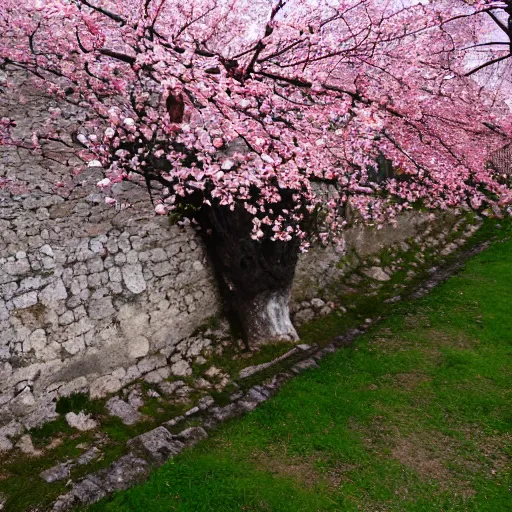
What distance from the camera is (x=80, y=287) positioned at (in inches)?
294

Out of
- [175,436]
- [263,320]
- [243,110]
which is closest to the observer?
[243,110]

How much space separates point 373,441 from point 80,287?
547 centimetres

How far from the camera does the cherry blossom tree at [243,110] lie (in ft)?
21.4

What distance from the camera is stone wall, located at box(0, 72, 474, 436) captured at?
6.80m

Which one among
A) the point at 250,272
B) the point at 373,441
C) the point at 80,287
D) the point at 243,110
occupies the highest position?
the point at 243,110

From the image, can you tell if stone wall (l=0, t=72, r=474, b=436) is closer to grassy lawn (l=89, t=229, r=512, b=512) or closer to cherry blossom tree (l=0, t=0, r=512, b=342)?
cherry blossom tree (l=0, t=0, r=512, b=342)

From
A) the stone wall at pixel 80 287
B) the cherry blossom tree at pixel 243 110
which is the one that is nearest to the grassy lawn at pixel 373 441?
the cherry blossom tree at pixel 243 110

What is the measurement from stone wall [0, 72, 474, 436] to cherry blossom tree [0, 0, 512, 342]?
44cm

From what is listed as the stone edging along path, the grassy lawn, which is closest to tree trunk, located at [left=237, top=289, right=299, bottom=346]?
the stone edging along path

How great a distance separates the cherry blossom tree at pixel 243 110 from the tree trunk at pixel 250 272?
0.02 meters

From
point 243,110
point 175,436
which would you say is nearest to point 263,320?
point 175,436

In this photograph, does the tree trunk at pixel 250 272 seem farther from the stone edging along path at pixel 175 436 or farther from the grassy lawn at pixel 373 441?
the grassy lawn at pixel 373 441

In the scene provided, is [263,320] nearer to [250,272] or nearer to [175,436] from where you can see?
[250,272]

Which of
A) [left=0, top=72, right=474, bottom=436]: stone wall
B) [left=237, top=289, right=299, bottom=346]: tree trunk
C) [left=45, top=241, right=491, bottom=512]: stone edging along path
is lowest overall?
[left=45, top=241, right=491, bottom=512]: stone edging along path
